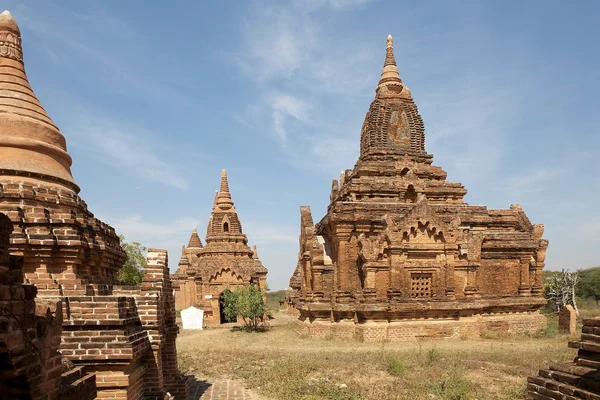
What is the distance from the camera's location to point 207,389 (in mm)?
10398

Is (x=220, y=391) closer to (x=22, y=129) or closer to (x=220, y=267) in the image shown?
(x=22, y=129)

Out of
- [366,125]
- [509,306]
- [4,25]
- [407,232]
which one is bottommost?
[509,306]

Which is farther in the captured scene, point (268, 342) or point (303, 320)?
point (303, 320)

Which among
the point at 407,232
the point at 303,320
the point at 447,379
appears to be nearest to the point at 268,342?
the point at 303,320

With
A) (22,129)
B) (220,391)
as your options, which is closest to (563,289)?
(220,391)

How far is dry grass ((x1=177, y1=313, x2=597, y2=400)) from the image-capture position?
9.83 m

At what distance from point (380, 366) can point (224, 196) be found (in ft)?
76.6

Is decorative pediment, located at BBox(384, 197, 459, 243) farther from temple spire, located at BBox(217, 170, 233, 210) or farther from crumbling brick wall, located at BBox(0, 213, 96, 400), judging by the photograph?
temple spire, located at BBox(217, 170, 233, 210)

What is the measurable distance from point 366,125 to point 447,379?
1624cm

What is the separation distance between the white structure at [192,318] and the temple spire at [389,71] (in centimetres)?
1783

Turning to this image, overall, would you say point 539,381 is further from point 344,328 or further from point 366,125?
point 366,125

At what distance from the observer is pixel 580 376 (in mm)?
5883

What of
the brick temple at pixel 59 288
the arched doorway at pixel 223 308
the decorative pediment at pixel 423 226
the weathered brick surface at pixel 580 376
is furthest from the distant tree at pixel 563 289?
the brick temple at pixel 59 288

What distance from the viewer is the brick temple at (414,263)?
58.7 feet
